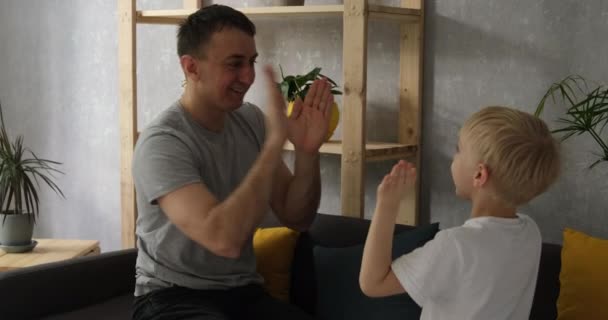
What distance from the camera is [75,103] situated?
12.8ft

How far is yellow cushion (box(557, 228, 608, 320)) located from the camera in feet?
6.91

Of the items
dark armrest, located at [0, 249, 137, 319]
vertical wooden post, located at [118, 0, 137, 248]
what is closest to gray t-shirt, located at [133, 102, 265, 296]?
dark armrest, located at [0, 249, 137, 319]

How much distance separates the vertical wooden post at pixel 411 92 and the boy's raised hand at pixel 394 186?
1.32 meters

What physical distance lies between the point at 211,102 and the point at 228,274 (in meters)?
0.47

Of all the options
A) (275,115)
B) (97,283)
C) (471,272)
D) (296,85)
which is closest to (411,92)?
(296,85)

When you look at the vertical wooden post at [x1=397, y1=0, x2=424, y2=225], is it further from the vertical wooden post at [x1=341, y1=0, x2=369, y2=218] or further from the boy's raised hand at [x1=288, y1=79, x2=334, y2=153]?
the boy's raised hand at [x1=288, y1=79, x2=334, y2=153]

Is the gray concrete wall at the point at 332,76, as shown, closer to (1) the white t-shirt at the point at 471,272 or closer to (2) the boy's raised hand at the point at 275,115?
(1) the white t-shirt at the point at 471,272

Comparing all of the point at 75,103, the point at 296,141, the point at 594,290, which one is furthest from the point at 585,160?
the point at 75,103

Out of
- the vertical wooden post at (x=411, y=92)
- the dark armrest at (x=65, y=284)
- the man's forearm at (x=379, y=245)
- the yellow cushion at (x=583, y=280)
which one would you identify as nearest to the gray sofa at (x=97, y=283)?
the dark armrest at (x=65, y=284)

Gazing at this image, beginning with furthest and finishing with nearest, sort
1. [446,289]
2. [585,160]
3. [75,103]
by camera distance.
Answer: [75,103]
[585,160]
[446,289]

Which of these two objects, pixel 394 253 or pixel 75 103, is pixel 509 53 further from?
pixel 75 103

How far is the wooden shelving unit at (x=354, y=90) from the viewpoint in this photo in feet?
8.75

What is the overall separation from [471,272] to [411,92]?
146cm

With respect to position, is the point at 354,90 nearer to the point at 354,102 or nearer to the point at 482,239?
the point at 354,102
